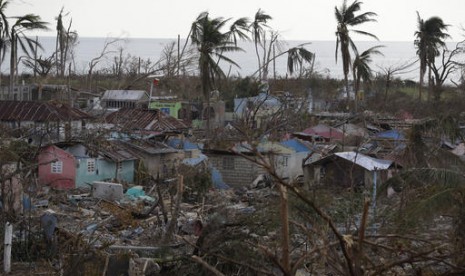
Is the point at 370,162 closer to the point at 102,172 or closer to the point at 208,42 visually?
the point at 102,172

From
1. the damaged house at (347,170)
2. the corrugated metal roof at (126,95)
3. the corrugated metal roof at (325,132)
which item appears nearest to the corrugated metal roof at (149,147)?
the damaged house at (347,170)

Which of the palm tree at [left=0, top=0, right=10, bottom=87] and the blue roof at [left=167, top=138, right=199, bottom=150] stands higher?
the palm tree at [left=0, top=0, right=10, bottom=87]

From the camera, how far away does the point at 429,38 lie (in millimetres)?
35594

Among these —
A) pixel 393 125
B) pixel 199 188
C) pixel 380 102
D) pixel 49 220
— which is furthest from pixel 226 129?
pixel 49 220

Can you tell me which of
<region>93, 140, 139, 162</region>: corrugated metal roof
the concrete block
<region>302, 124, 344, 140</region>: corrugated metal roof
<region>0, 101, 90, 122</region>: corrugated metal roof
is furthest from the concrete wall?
<region>0, 101, 90, 122</region>: corrugated metal roof

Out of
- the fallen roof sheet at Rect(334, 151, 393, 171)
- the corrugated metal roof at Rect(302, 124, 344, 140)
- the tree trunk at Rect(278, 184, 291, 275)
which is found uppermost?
the tree trunk at Rect(278, 184, 291, 275)

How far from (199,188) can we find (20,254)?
7.60 metres

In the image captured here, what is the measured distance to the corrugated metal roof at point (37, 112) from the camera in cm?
2312

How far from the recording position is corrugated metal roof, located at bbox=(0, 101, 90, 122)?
75.9 ft

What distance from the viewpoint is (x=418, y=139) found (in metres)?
11.6

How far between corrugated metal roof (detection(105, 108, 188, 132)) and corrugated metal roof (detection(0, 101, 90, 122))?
1.71 metres

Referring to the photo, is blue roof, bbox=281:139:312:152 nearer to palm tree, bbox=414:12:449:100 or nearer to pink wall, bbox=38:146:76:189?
pink wall, bbox=38:146:76:189

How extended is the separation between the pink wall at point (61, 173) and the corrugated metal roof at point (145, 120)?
209 inches

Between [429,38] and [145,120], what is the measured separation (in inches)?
666
